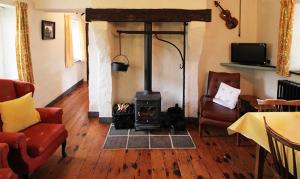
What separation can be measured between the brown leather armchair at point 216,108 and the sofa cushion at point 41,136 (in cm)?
193

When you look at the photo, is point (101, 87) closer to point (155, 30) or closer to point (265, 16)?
point (155, 30)

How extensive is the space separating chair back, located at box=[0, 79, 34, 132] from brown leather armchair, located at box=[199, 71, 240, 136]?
233cm

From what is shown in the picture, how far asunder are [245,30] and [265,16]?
41 cm

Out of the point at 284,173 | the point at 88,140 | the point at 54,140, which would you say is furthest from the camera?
the point at 88,140

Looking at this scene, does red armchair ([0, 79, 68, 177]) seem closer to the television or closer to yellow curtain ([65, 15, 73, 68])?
the television

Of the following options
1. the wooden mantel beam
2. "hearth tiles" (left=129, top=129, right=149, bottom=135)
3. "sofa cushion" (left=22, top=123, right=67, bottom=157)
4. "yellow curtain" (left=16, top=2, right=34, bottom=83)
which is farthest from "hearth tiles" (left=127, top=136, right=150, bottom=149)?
"yellow curtain" (left=16, top=2, right=34, bottom=83)

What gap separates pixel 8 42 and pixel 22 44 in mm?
460

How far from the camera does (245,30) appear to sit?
490 cm

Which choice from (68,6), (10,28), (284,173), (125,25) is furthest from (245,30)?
(10,28)

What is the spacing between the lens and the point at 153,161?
3430 millimetres

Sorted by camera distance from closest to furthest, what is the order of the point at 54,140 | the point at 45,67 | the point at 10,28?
the point at 54,140, the point at 10,28, the point at 45,67

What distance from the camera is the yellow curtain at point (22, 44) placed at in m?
4.20

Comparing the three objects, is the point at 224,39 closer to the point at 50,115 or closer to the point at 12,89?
the point at 50,115

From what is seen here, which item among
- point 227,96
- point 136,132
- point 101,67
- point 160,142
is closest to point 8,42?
point 101,67
